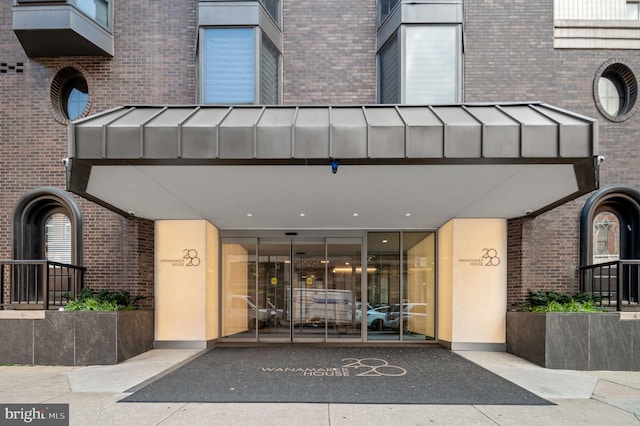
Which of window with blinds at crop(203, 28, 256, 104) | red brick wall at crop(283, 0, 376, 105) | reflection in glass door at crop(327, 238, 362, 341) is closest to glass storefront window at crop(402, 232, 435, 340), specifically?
reflection in glass door at crop(327, 238, 362, 341)

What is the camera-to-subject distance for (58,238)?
11.0 metres

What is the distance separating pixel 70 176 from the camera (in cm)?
661

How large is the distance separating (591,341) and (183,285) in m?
9.75

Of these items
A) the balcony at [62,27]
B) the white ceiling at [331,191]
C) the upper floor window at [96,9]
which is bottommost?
the white ceiling at [331,191]

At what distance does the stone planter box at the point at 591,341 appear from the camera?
848cm

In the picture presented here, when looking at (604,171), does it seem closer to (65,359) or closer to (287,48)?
(287,48)

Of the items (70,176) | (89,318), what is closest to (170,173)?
(70,176)

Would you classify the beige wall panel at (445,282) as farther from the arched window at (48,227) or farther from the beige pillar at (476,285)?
the arched window at (48,227)

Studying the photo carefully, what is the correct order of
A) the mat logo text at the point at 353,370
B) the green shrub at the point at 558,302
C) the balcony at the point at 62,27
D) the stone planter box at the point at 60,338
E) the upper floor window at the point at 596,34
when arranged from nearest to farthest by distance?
the mat logo text at the point at 353,370 → the stone planter box at the point at 60,338 → the green shrub at the point at 558,302 → the balcony at the point at 62,27 → the upper floor window at the point at 596,34

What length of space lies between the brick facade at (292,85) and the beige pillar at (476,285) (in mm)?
317

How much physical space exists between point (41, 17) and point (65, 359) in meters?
8.15

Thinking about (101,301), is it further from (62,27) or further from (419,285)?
(419,285)

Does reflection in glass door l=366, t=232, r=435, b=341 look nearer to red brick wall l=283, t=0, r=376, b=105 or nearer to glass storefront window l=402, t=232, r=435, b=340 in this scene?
glass storefront window l=402, t=232, r=435, b=340
